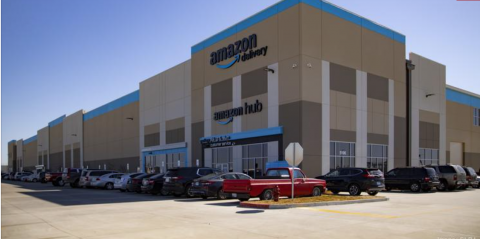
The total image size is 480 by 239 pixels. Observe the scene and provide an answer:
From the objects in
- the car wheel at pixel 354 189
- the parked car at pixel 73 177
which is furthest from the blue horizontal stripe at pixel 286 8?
the parked car at pixel 73 177

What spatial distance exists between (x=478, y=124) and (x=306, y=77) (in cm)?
A: 3735

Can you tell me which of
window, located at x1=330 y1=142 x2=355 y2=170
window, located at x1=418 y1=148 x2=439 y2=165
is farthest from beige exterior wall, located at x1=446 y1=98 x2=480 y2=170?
window, located at x1=330 y1=142 x2=355 y2=170

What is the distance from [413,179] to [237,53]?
20027 mm

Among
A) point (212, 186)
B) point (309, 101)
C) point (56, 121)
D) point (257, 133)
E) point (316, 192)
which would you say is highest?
point (56, 121)

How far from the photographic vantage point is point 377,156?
131ft

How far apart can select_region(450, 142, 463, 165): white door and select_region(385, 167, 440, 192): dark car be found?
2891 cm

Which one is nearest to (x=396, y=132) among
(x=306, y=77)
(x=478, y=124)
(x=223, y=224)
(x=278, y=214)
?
(x=306, y=77)

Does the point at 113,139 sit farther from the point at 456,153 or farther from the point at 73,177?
the point at 456,153

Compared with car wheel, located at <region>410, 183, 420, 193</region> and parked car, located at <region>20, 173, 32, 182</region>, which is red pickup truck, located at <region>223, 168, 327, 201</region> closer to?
car wheel, located at <region>410, 183, 420, 193</region>

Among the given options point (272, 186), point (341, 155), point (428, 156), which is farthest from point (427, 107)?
point (272, 186)

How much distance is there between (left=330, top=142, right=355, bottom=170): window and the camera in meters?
35.4

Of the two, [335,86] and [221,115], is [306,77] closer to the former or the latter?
[335,86]

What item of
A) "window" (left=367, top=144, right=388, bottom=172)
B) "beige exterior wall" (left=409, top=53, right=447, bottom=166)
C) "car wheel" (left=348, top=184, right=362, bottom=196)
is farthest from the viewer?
"beige exterior wall" (left=409, top=53, right=447, bottom=166)

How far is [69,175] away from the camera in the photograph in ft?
130
